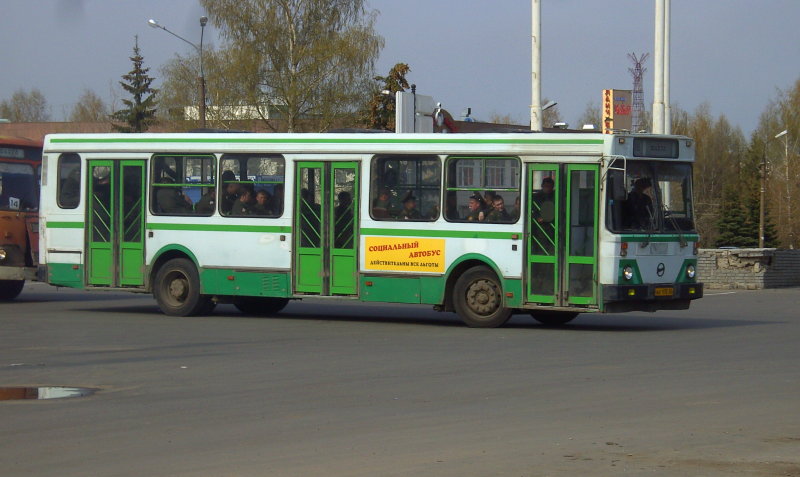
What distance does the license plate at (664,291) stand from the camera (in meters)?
17.6

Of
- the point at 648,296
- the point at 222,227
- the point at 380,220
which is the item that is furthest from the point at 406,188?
the point at 648,296

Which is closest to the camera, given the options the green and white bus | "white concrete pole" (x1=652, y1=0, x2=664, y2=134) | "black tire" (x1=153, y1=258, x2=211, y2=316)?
the green and white bus

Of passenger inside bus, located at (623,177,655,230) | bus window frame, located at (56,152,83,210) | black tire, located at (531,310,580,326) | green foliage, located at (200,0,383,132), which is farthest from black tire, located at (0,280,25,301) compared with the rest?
green foliage, located at (200,0,383,132)

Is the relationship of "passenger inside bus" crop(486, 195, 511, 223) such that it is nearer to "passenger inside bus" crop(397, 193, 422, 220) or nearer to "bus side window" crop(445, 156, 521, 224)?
"bus side window" crop(445, 156, 521, 224)

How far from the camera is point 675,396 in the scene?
10.9 m

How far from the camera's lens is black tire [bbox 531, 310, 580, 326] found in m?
19.2

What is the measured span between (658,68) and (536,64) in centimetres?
490

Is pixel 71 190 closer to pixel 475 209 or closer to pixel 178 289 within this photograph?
pixel 178 289

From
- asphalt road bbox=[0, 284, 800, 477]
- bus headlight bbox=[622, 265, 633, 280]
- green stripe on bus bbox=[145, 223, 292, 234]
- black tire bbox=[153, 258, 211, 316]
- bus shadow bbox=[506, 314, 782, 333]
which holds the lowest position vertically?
asphalt road bbox=[0, 284, 800, 477]

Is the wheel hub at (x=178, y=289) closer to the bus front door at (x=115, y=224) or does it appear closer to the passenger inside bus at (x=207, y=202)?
the bus front door at (x=115, y=224)

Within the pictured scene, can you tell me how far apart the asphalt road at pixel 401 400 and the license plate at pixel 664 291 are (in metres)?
0.61

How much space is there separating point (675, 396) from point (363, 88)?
159 ft

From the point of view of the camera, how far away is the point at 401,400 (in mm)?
10781

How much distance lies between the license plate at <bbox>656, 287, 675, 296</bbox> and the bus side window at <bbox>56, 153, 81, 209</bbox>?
389 inches
